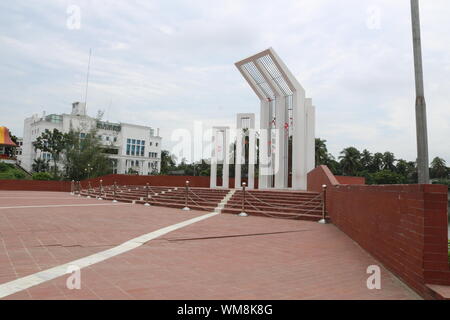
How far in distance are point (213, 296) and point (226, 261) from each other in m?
1.58

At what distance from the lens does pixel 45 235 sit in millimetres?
6965

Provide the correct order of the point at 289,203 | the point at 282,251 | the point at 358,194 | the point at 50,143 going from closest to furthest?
the point at 282,251
the point at 358,194
the point at 289,203
the point at 50,143

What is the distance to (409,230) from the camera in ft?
12.2

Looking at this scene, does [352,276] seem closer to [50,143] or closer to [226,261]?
[226,261]

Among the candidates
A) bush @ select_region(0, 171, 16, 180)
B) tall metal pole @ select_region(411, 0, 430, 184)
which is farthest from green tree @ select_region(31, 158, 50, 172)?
tall metal pole @ select_region(411, 0, 430, 184)

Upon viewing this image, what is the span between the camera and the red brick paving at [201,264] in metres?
3.62

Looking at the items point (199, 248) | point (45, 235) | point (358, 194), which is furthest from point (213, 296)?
point (45, 235)

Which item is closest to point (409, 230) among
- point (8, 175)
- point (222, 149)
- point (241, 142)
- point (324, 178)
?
point (324, 178)

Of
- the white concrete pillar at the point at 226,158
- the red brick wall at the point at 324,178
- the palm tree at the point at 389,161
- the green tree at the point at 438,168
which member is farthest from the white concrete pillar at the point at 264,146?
the green tree at the point at 438,168

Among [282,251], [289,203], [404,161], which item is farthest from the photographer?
[404,161]

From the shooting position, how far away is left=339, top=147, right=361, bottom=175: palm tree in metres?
70.1

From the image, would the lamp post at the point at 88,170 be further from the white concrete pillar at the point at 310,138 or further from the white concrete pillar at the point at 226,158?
the white concrete pillar at the point at 310,138
